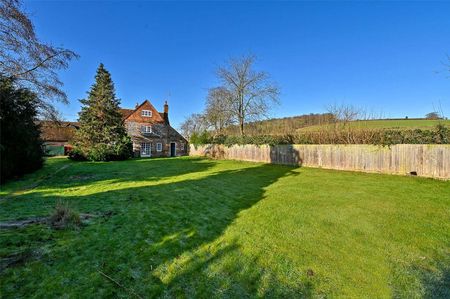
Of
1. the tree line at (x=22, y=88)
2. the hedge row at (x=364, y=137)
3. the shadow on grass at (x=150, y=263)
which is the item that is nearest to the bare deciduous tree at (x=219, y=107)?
the hedge row at (x=364, y=137)

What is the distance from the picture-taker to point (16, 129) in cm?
1291

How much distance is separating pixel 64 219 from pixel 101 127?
79.9ft

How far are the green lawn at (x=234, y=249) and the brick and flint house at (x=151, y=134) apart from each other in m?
26.8

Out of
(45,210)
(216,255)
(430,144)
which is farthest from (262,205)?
(430,144)

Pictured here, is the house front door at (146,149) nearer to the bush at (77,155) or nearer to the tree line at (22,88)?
the bush at (77,155)

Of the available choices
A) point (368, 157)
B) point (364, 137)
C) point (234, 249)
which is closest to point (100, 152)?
point (364, 137)

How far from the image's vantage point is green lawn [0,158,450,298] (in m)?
3.35

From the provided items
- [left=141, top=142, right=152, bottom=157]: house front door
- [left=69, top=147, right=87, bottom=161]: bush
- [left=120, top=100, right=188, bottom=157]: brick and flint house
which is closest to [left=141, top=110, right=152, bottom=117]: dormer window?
[left=120, top=100, right=188, bottom=157]: brick and flint house

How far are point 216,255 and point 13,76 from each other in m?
11.4

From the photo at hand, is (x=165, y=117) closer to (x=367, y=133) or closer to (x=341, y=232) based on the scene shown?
(x=367, y=133)

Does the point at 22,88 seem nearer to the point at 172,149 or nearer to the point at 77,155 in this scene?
the point at 77,155

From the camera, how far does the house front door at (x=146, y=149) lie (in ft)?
111

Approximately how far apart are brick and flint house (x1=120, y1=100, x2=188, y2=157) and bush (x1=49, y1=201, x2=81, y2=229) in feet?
96.2

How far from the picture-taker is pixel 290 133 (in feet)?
61.2
